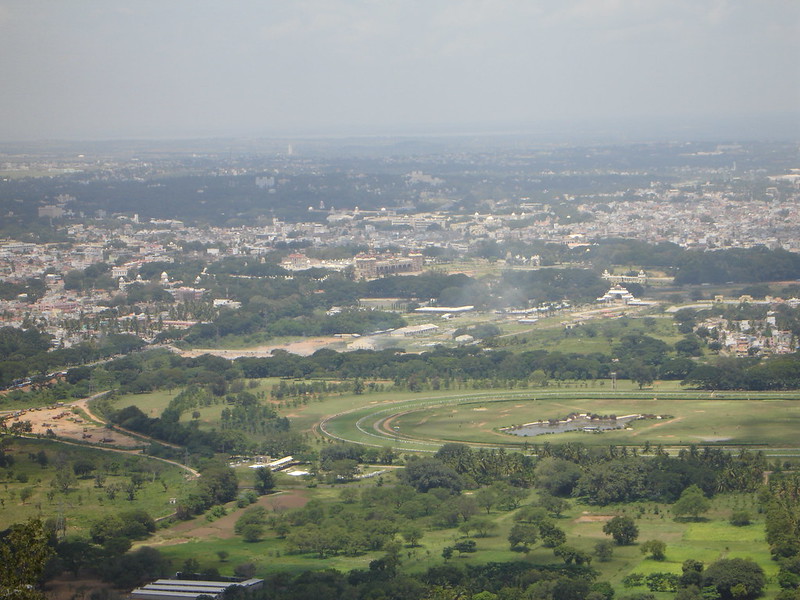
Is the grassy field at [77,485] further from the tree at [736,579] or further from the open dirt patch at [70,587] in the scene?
the tree at [736,579]

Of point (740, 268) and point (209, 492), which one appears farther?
point (740, 268)

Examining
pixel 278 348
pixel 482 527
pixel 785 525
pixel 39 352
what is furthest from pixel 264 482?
pixel 278 348

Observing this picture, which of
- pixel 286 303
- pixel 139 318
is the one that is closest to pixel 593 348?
pixel 286 303

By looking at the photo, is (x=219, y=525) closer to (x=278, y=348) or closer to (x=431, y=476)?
(x=431, y=476)

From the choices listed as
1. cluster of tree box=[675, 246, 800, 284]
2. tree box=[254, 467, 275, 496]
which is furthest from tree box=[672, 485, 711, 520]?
cluster of tree box=[675, 246, 800, 284]

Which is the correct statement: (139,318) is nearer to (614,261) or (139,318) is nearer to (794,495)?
(614,261)
